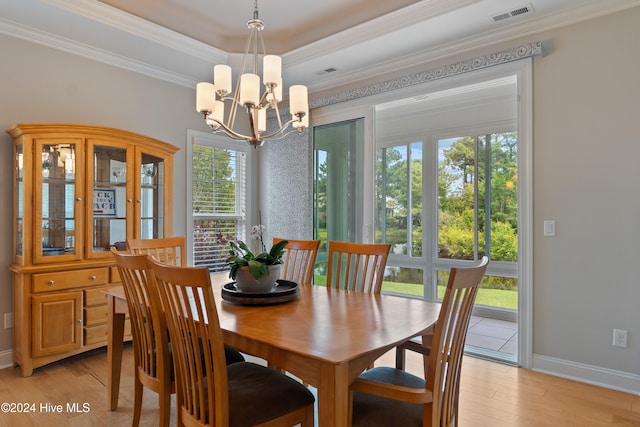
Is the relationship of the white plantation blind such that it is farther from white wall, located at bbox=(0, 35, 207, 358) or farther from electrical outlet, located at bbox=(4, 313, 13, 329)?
electrical outlet, located at bbox=(4, 313, 13, 329)

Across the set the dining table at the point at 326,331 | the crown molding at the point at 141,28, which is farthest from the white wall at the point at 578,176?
the dining table at the point at 326,331

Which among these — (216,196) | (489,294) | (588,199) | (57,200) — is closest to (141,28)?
(57,200)

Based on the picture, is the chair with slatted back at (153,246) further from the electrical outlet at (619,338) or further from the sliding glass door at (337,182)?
the electrical outlet at (619,338)

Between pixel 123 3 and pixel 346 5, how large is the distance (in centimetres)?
177

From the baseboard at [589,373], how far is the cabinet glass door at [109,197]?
3546 millimetres

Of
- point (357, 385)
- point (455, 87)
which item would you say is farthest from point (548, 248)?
point (357, 385)

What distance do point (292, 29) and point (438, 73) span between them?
1416 millimetres

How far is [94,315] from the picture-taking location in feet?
10.3

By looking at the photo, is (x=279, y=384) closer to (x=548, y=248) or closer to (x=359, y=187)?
(x=548, y=248)

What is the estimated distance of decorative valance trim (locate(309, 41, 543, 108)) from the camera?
2.98m

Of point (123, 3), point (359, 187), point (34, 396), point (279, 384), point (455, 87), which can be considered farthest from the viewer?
point (359, 187)

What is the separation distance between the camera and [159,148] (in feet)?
11.9

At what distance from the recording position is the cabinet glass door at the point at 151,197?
3539mm

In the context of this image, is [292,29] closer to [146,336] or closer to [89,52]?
[89,52]
